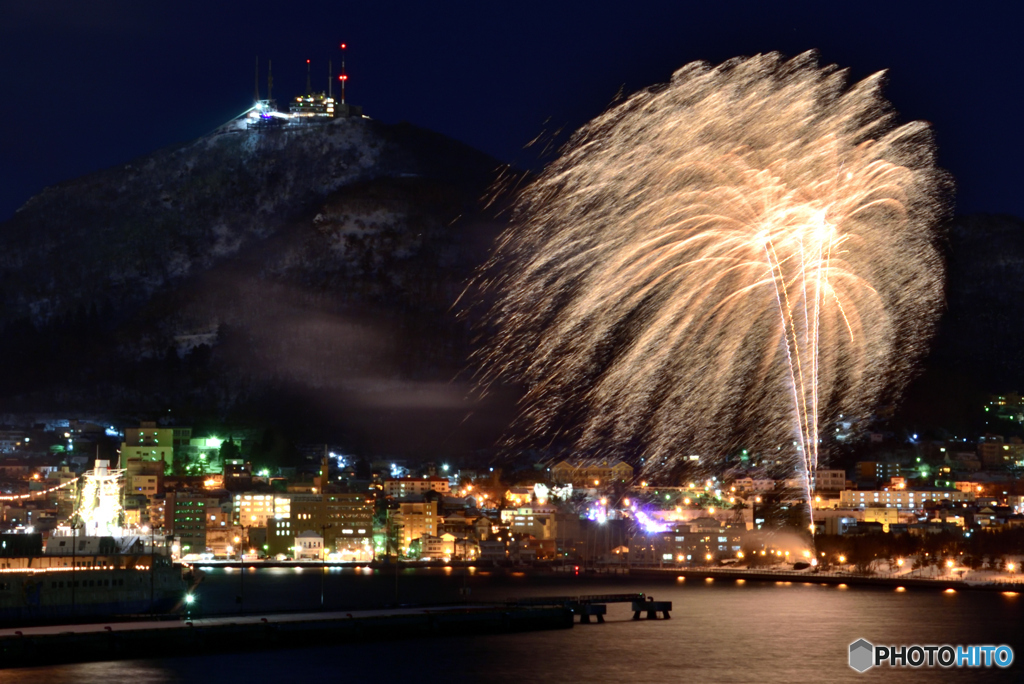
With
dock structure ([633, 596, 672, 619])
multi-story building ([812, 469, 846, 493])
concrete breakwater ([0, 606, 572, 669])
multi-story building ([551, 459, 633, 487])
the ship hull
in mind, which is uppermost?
multi-story building ([551, 459, 633, 487])

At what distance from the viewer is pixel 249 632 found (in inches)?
1799

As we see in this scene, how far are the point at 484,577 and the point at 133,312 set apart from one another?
7285 cm

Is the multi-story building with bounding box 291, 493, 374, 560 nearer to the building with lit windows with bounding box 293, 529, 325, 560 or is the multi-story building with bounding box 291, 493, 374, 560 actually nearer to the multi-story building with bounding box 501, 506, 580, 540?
the building with lit windows with bounding box 293, 529, 325, 560

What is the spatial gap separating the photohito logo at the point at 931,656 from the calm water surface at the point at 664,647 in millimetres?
520

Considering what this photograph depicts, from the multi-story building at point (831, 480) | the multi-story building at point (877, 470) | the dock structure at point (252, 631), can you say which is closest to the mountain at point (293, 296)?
the multi-story building at point (877, 470)

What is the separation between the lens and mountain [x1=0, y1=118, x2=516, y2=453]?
138 meters

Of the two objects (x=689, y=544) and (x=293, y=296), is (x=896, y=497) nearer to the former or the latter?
(x=689, y=544)

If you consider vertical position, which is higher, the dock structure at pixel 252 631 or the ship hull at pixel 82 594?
the ship hull at pixel 82 594

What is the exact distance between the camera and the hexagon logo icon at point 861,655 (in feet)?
141

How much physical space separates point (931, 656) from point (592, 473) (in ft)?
272

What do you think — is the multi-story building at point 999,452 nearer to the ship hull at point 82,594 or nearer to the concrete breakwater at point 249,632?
the concrete breakwater at point 249,632

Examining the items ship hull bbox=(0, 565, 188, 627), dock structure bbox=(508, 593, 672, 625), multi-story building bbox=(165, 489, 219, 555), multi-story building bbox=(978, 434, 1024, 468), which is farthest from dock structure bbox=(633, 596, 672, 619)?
multi-story building bbox=(978, 434, 1024, 468)

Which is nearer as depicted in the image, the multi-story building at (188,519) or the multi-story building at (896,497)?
the multi-story building at (896,497)

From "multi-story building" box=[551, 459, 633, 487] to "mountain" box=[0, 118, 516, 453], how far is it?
1419cm
